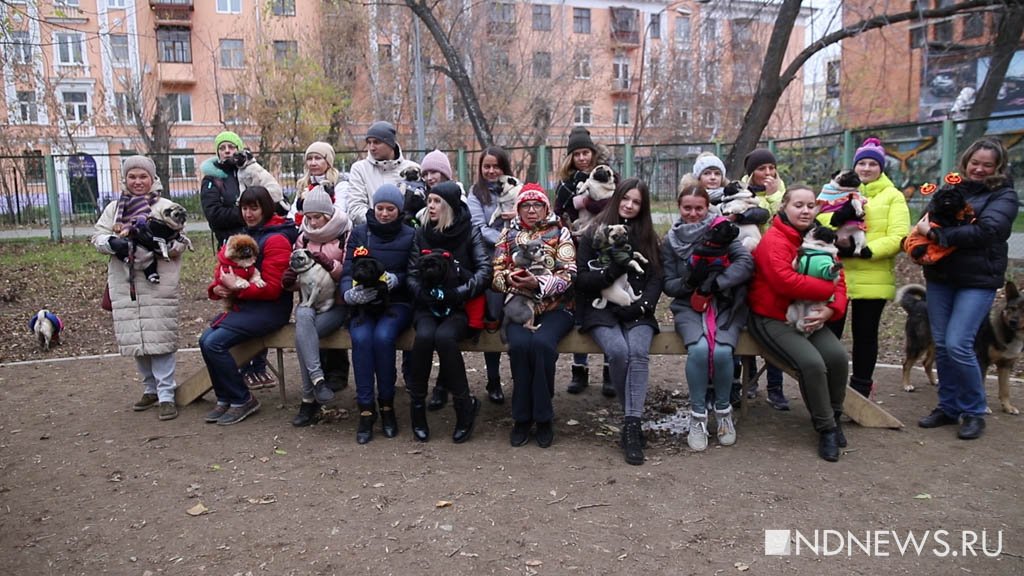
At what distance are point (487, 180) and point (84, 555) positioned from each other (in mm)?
3474

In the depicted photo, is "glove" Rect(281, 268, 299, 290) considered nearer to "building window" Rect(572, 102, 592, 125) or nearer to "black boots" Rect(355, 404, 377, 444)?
"black boots" Rect(355, 404, 377, 444)

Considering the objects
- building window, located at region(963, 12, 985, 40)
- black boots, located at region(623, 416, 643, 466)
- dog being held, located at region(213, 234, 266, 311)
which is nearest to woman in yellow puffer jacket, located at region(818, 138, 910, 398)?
black boots, located at region(623, 416, 643, 466)

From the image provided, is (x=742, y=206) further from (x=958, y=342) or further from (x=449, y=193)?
(x=449, y=193)

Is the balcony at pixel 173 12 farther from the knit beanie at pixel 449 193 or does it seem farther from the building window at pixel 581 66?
the knit beanie at pixel 449 193

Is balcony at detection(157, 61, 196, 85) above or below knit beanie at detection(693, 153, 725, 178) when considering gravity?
above

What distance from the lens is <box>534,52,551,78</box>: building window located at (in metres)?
29.4

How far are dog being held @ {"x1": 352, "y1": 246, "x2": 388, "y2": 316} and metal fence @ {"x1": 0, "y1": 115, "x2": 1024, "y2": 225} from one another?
819 cm

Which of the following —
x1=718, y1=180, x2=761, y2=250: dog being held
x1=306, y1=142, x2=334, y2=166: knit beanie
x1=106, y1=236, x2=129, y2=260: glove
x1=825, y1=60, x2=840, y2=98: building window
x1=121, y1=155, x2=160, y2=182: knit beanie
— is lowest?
x1=106, y1=236, x2=129, y2=260: glove

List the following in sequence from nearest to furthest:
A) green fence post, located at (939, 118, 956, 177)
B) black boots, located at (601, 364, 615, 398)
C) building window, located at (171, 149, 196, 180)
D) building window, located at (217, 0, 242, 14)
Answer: black boots, located at (601, 364, 615, 398) → green fence post, located at (939, 118, 956, 177) → building window, located at (171, 149, 196, 180) → building window, located at (217, 0, 242, 14)

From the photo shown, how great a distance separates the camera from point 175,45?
36219 millimetres

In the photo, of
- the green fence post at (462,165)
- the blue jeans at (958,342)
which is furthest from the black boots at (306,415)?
the green fence post at (462,165)

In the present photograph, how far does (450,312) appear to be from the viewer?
4867mm

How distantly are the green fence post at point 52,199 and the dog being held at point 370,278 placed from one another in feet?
49.6

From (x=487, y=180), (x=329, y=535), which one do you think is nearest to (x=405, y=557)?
(x=329, y=535)
